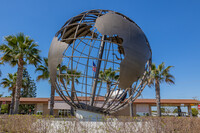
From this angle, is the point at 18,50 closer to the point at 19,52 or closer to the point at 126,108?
the point at 19,52

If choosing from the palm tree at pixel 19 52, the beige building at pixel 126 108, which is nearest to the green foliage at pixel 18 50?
the palm tree at pixel 19 52

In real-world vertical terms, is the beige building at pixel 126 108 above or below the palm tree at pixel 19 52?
below

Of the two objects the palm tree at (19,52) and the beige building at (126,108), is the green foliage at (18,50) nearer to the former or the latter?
the palm tree at (19,52)

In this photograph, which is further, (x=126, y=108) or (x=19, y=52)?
(x=126, y=108)

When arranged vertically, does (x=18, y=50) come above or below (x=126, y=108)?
above

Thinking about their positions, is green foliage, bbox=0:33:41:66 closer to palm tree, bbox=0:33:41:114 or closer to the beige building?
palm tree, bbox=0:33:41:114

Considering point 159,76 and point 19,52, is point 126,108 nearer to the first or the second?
point 159,76

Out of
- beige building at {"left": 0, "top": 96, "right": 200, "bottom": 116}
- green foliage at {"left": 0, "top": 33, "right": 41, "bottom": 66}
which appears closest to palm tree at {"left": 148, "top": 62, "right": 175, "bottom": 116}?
beige building at {"left": 0, "top": 96, "right": 200, "bottom": 116}

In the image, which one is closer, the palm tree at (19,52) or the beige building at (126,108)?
the palm tree at (19,52)

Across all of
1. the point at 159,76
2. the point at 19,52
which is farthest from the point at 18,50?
the point at 159,76

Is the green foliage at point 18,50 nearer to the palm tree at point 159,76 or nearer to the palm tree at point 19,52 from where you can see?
the palm tree at point 19,52

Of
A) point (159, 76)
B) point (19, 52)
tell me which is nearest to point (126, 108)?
point (159, 76)

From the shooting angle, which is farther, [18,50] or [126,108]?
[126,108]

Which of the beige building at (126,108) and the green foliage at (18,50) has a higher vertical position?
the green foliage at (18,50)
